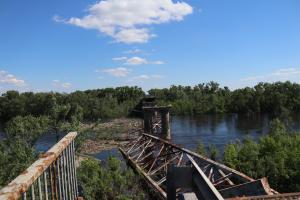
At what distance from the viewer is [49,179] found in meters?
3.66

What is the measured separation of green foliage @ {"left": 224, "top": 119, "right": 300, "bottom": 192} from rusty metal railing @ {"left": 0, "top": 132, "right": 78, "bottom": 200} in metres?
22.0

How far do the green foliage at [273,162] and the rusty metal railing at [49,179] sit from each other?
72.0 feet

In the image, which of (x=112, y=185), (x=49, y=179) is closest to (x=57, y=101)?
(x=112, y=185)

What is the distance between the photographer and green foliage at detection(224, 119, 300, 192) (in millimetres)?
25219

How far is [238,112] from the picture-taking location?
116 meters

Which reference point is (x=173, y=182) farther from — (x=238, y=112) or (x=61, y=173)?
(x=238, y=112)

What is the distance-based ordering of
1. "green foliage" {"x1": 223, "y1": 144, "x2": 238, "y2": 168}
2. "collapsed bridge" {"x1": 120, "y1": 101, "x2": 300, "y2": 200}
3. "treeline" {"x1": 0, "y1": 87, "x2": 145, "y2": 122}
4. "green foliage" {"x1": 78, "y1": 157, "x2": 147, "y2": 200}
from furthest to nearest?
"treeline" {"x1": 0, "y1": 87, "x2": 145, "y2": 122}
"green foliage" {"x1": 223, "y1": 144, "x2": 238, "y2": 168}
"green foliage" {"x1": 78, "y1": 157, "x2": 147, "y2": 200}
"collapsed bridge" {"x1": 120, "y1": 101, "x2": 300, "y2": 200}

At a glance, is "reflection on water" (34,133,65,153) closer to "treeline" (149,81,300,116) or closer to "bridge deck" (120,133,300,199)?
"bridge deck" (120,133,300,199)

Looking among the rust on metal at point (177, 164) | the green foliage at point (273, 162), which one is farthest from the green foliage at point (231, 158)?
the rust on metal at point (177, 164)

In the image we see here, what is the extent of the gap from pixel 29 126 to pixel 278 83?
98.3 metres

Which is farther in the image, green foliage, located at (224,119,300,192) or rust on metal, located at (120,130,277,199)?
green foliage, located at (224,119,300,192)

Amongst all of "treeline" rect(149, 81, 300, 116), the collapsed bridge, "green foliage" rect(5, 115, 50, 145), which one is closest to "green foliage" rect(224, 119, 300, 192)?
the collapsed bridge

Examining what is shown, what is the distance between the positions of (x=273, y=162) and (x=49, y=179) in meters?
24.9

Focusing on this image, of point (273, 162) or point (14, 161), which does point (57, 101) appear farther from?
point (273, 162)
